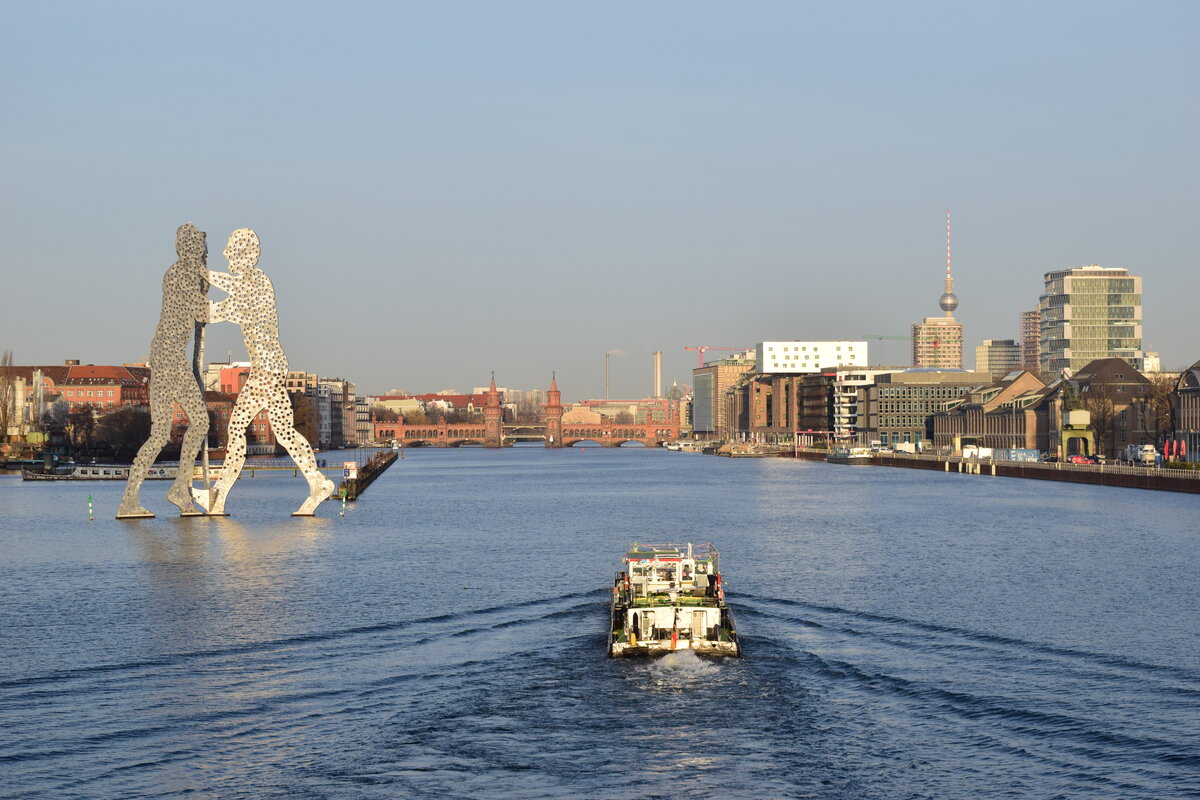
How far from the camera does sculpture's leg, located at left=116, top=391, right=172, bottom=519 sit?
74.4m

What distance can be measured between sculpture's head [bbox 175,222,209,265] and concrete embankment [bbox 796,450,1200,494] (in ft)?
209

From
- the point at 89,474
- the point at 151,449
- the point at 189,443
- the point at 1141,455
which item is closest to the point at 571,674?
the point at 151,449

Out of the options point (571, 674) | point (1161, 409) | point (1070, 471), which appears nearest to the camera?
point (571, 674)

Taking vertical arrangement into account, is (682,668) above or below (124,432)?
below

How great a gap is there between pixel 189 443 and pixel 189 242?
9.79 meters

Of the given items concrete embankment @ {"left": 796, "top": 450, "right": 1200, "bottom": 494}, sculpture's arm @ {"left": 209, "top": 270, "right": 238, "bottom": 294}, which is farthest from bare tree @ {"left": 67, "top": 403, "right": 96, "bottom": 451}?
sculpture's arm @ {"left": 209, "top": 270, "right": 238, "bottom": 294}

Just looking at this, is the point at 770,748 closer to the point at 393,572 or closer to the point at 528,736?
the point at 528,736

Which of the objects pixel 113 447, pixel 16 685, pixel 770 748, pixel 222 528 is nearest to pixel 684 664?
pixel 770 748

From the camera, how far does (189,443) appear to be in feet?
247

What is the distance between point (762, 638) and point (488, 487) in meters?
89.8

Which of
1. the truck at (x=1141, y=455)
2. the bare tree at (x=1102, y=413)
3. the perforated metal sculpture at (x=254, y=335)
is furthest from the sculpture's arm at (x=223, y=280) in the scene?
the bare tree at (x=1102, y=413)

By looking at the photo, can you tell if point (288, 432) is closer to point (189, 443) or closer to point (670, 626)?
point (189, 443)

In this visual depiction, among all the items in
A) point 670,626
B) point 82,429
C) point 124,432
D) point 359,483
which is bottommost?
point 670,626

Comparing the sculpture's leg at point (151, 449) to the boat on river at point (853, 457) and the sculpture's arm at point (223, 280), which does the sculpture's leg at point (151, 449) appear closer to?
the sculpture's arm at point (223, 280)
